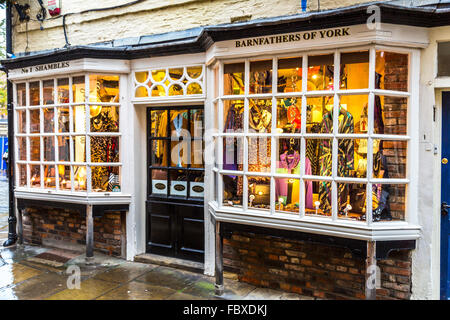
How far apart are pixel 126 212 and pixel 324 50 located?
3952 mm

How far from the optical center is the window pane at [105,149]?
19.1 feet

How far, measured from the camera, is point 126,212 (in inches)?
234

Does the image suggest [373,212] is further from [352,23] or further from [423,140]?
[352,23]

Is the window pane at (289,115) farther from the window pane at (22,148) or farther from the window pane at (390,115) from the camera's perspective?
the window pane at (22,148)

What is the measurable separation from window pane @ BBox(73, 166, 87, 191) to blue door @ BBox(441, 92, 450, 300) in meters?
5.14

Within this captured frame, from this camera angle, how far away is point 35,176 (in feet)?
21.0

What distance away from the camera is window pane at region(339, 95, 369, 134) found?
4051 mm

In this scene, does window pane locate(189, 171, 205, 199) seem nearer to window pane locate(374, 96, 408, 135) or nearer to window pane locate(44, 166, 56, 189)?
window pane locate(44, 166, 56, 189)

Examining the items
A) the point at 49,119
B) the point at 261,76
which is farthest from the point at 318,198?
the point at 49,119

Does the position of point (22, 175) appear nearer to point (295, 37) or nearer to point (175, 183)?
point (175, 183)

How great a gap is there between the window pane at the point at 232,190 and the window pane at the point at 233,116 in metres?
0.64

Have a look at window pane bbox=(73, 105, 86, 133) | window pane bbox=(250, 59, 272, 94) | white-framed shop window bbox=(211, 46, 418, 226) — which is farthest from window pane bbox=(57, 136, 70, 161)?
window pane bbox=(250, 59, 272, 94)
